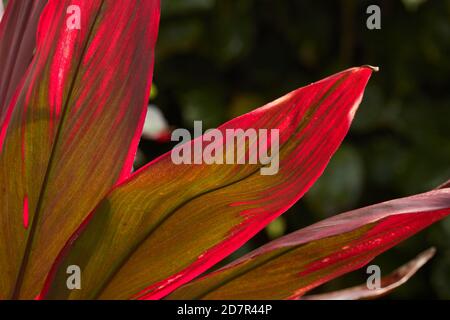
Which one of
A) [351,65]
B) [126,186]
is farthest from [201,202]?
[351,65]

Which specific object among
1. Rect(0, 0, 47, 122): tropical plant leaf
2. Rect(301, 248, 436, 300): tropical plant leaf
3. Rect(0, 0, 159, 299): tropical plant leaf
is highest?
Rect(0, 0, 47, 122): tropical plant leaf

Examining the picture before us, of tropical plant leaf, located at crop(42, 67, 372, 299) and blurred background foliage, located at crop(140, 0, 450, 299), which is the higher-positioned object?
blurred background foliage, located at crop(140, 0, 450, 299)

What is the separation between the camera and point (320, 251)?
1.22 feet

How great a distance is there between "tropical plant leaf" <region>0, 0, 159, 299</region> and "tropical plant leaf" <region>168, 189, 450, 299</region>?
0.08 meters

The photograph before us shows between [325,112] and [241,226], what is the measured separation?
0.07m

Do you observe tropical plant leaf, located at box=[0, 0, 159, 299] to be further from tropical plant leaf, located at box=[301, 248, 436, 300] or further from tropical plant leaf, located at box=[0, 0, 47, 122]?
tropical plant leaf, located at box=[301, 248, 436, 300]

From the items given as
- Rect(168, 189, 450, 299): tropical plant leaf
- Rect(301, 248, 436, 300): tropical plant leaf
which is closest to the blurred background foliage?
Rect(301, 248, 436, 300): tropical plant leaf

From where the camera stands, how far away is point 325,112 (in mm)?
356

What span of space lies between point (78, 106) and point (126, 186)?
0.05 metres

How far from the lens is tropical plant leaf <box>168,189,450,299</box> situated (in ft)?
1.18

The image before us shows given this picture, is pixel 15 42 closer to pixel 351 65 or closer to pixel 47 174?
pixel 47 174

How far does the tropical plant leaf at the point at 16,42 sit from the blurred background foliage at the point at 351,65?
1419 mm

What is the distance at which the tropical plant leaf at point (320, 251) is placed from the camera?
360mm
